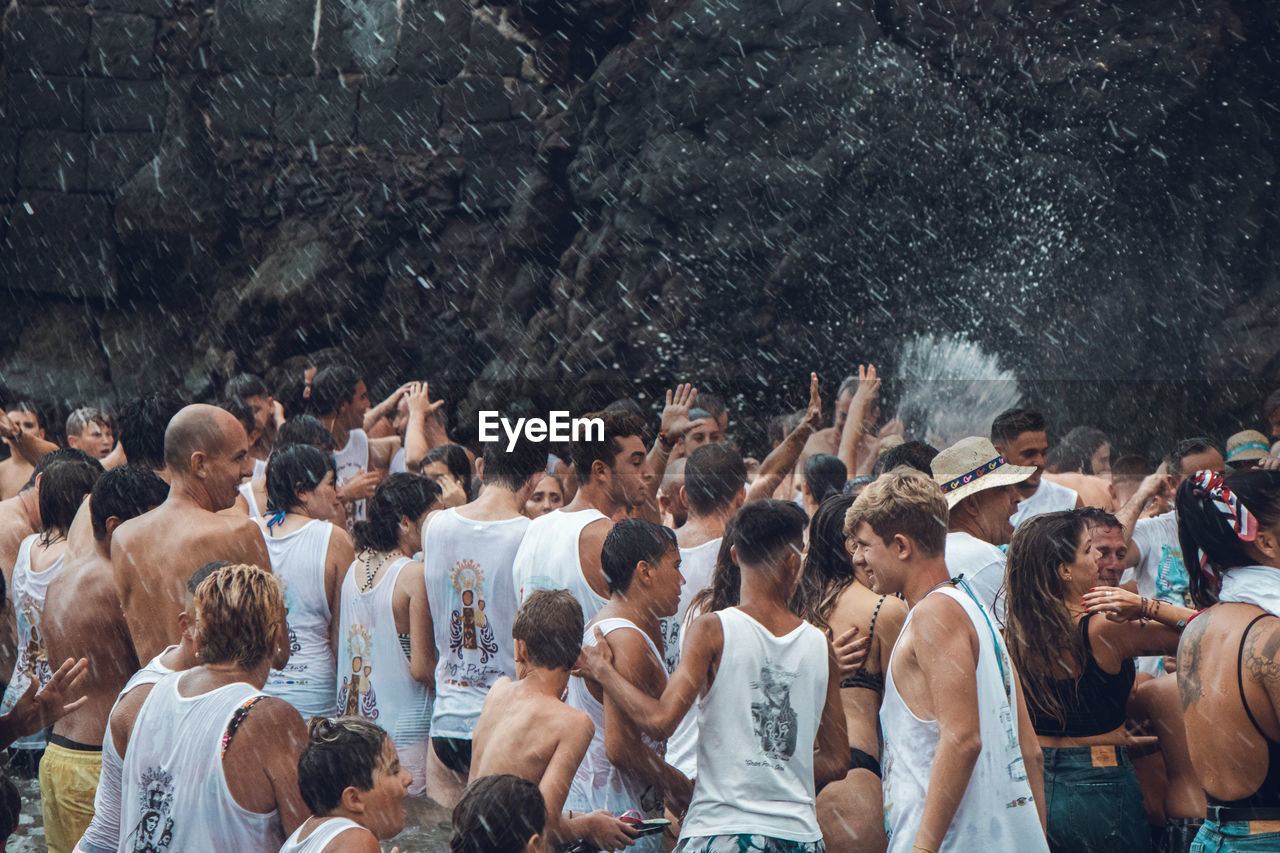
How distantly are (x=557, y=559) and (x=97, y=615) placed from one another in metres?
1.51

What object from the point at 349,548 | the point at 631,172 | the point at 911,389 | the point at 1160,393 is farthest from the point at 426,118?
the point at 349,548

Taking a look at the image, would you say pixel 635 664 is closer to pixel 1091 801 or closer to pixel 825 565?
pixel 825 565

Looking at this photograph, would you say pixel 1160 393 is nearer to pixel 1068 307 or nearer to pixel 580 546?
pixel 1068 307

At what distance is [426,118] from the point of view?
15.5 meters

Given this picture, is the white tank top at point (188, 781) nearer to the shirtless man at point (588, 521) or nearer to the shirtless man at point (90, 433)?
the shirtless man at point (588, 521)

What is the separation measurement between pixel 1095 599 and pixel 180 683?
225cm

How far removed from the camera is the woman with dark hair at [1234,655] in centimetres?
260

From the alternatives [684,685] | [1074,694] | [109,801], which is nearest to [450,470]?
[109,801]

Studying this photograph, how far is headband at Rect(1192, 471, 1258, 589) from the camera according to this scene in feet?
8.80

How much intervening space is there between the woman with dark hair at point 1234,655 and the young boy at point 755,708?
89 cm

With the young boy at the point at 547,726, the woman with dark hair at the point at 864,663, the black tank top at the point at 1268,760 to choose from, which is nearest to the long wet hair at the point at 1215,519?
the black tank top at the point at 1268,760

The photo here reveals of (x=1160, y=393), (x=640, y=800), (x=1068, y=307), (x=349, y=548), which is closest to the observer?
(x=640, y=800)

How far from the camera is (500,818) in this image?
243 centimetres

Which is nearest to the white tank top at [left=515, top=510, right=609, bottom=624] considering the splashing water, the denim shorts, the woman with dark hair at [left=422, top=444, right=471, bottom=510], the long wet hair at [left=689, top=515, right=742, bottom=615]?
the long wet hair at [left=689, top=515, right=742, bottom=615]
